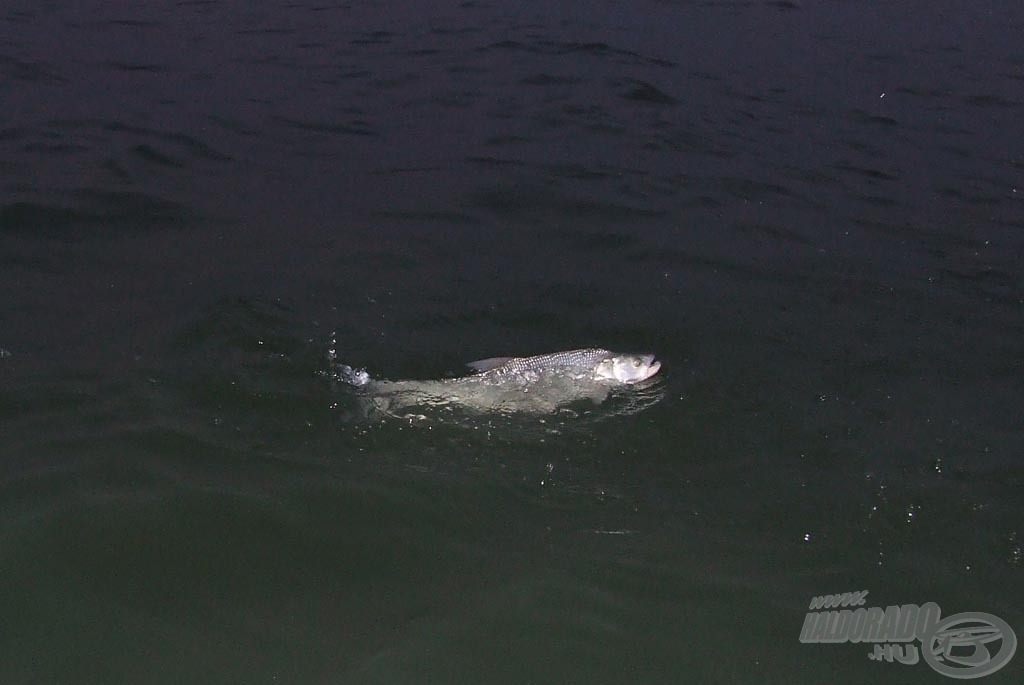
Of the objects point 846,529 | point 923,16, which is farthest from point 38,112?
point 923,16

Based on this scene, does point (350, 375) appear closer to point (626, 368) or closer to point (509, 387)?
point (509, 387)

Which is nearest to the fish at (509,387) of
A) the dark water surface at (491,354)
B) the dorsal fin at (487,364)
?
the dorsal fin at (487,364)

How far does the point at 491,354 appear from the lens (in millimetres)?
8117

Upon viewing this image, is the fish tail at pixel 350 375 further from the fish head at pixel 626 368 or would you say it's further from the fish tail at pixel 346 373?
the fish head at pixel 626 368

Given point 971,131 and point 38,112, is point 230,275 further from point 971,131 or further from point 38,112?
point 971,131

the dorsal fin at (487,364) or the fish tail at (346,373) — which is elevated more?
the dorsal fin at (487,364)

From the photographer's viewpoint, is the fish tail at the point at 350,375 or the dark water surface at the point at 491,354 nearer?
the dark water surface at the point at 491,354

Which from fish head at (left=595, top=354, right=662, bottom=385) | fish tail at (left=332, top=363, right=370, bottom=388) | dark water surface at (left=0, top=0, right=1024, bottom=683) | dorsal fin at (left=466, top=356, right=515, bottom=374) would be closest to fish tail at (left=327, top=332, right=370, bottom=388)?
fish tail at (left=332, top=363, right=370, bottom=388)

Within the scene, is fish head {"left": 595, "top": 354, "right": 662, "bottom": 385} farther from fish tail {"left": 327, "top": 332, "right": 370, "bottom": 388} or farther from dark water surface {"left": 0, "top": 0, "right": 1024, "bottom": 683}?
fish tail {"left": 327, "top": 332, "right": 370, "bottom": 388}

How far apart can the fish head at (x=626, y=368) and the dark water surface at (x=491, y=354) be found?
37cm

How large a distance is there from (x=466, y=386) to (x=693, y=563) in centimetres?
208

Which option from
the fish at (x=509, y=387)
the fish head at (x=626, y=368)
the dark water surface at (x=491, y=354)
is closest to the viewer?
the dark water surface at (x=491, y=354)

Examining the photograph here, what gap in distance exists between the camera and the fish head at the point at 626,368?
24.4ft

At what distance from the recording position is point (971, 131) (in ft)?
44.6
